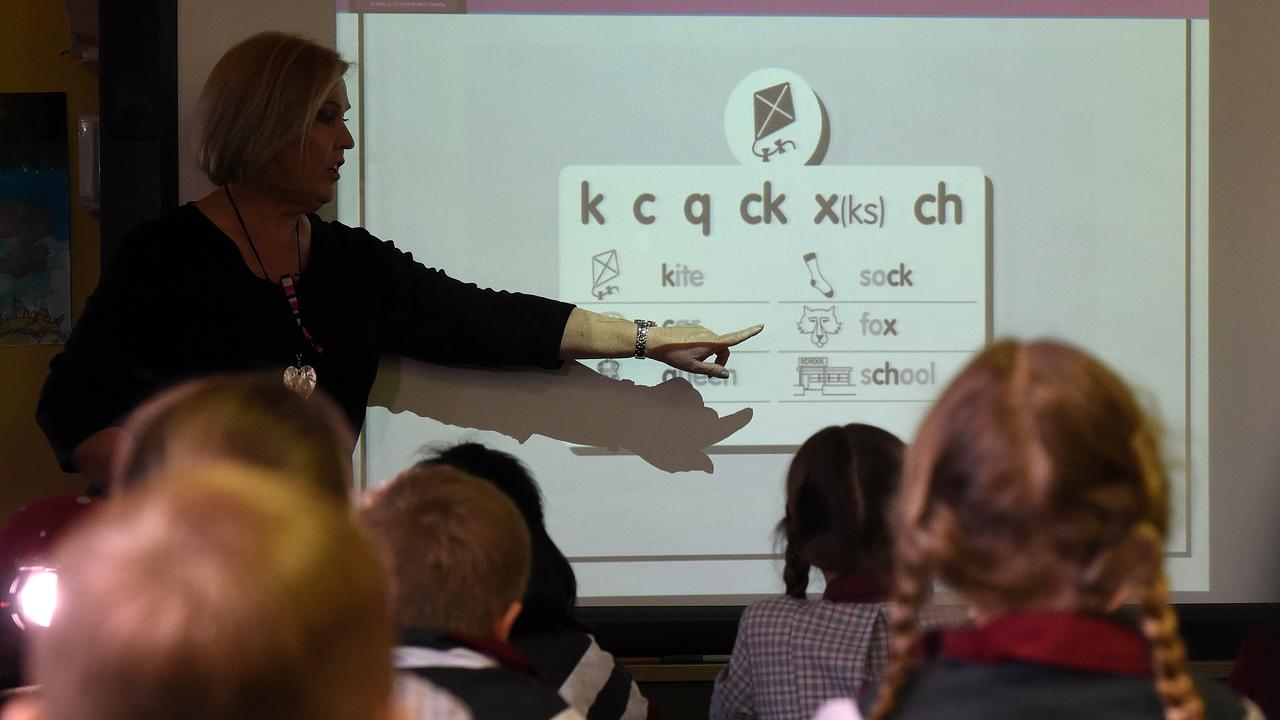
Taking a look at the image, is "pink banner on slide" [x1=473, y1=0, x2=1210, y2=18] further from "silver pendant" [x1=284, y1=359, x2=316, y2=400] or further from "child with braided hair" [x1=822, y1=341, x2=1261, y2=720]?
"child with braided hair" [x1=822, y1=341, x2=1261, y2=720]

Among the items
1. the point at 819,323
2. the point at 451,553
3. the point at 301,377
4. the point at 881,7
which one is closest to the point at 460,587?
the point at 451,553

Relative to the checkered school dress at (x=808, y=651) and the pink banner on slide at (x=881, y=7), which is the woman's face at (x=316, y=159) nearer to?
the pink banner on slide at (x=881, y=7)

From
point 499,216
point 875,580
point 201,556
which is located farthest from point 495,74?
point 201,556

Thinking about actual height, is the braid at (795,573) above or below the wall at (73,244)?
below

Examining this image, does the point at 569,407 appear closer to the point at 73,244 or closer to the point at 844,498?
the point at 844,498

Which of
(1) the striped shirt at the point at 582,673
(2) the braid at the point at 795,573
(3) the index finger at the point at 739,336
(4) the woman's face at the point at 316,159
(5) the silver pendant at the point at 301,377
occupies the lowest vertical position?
(1) the striped shirt at the point at 582,673

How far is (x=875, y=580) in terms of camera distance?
61.9 inches

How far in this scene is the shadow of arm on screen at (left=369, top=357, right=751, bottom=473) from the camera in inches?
91.3

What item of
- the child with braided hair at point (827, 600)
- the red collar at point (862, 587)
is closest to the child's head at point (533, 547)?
the child with braided hair at point (827, 600)

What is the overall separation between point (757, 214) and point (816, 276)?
6.6 inches

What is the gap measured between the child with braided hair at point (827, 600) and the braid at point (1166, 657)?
2.22 ft

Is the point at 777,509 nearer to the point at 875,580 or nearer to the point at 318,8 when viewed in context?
the point at 875,580

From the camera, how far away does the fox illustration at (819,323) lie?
7.69 ft

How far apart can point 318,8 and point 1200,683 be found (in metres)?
1.92
